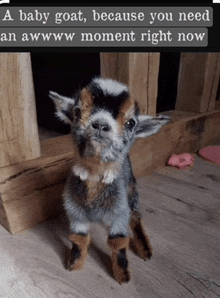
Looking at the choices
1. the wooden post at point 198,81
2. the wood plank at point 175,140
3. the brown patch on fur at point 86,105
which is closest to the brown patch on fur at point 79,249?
the brown patch on fur at point 86,105

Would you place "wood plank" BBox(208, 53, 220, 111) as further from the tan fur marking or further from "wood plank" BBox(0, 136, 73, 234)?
the tan fur marking

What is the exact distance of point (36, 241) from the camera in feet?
3.44

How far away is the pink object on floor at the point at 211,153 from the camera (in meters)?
1.70

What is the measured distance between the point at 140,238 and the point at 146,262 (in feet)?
0.28

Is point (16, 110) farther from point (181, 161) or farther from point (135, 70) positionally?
point (181, 161)

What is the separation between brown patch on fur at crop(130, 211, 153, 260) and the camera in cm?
96

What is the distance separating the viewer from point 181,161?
1.62m

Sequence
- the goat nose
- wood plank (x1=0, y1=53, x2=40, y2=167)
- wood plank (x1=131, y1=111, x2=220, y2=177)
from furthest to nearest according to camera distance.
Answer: wood plank (x1=131, y1=111, x2=220, y2=177)
wood plank (x1=0, y1=53, x2=40, y2=167)
the goat nose

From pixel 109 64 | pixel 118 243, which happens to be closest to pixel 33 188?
pixel 118 243

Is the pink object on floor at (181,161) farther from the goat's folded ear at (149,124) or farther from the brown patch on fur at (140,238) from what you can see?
the goat's folded ear at (149,124)

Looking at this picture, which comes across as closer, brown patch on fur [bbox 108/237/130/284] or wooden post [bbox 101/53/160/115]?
brown patch on fur [bbox 108/237/130/284]

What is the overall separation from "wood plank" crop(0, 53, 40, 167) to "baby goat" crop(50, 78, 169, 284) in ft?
0.72

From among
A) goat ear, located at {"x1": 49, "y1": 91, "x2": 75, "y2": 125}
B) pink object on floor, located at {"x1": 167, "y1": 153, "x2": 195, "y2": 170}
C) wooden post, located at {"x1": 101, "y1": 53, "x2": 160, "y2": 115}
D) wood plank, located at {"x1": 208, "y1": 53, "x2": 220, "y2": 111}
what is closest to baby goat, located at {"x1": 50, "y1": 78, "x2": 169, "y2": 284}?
goat ear, located at {"x1": 49, "y1": 91, "x2": 75, "y2": 125}

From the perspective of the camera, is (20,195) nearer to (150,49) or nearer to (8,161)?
(8,161)
